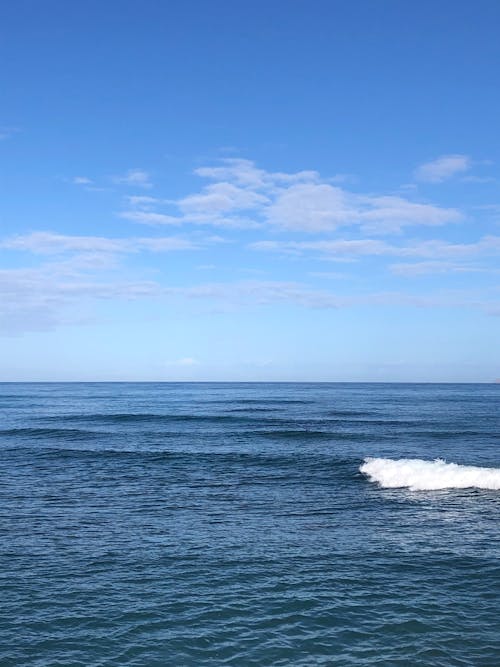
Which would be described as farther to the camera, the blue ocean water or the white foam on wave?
the white foam on wave

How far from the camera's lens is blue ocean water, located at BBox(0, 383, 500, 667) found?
49.2 ft

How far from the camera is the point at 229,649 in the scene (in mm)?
14797

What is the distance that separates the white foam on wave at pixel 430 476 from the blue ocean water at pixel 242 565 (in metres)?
0.36

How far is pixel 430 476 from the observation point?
35406 millimetres

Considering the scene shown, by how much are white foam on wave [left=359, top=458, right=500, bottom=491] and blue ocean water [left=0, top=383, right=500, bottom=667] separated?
36 cm

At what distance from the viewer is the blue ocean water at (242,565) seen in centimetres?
1500

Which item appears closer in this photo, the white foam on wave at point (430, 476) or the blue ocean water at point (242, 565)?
the blue ocean water at point (242, 565)

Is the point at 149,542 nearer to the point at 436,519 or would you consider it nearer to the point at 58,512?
the point at 58,512

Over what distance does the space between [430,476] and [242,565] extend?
18.7m

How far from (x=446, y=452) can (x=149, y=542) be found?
103 feet

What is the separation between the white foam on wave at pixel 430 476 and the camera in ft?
112

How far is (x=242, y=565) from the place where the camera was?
808 inches

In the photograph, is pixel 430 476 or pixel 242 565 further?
pixel 430 476

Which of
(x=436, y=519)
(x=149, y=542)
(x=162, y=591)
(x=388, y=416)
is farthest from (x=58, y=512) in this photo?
(x=388, y=416)
